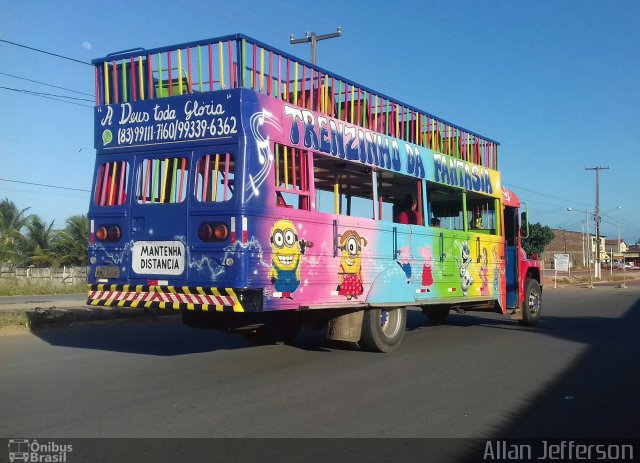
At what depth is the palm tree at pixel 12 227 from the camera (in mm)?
37562

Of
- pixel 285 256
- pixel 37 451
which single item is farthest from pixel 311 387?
pixel 37 451

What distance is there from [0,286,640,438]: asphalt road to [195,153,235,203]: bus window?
89.0 inches

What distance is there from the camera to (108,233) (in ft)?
26.6

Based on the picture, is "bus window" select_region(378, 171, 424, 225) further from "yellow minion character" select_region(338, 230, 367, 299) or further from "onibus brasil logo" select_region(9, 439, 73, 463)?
"onibus brasil logo" select_region(9, 439, 73, 463)

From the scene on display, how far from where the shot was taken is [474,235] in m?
12.3

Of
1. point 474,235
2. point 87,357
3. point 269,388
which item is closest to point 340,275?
point 269,388

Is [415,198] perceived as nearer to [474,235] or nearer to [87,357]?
[474,235]

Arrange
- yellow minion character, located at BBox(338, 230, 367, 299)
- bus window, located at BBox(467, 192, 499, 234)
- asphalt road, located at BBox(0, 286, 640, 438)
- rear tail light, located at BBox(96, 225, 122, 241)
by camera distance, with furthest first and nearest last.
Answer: bus window, located at BBox(467, 192, 499, 234) < yellow minion character, located at BBox(338, 230, 367, 299) < rear tail light, located at BBox(96, 225, 122, 241) < asphalt road, located at BBox(0, 286, 640, 438)

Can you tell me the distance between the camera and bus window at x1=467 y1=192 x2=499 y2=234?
42.6 ft

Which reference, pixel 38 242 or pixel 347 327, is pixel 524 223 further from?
pixel 38 242

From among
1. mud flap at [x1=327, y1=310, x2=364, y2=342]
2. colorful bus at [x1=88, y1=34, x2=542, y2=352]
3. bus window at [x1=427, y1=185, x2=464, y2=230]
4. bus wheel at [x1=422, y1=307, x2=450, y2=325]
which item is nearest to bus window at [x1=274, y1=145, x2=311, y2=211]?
colorful bus at [x1=88, y1=34, x2=542, y2=352]

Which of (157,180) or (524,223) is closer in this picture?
(157,180)

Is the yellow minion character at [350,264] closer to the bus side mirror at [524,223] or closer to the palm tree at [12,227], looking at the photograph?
the bus side mirror at [524,223]

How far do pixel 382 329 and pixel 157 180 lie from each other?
4184 millimetres
